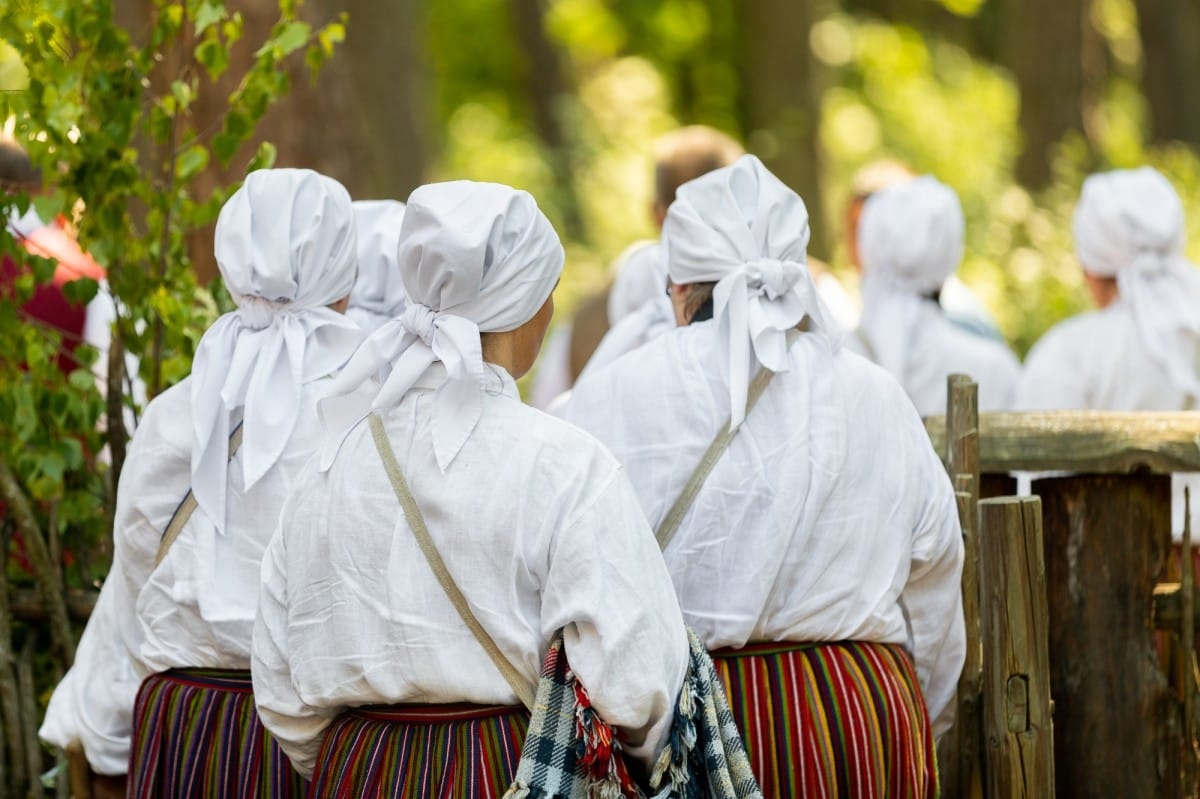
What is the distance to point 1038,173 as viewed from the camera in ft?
44.4

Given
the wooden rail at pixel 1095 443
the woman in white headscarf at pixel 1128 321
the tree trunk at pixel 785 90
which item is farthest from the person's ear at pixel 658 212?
the tree trunk at pixel 785 90

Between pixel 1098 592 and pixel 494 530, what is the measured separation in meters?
1.98

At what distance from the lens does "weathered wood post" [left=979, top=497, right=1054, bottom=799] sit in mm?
3734

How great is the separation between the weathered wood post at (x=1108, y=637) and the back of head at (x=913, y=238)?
1425 millimetres

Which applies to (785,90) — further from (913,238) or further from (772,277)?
(772,277)

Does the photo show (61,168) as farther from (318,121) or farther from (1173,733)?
(1173,733)

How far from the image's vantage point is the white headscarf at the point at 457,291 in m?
2.93

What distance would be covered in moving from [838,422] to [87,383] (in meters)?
1.96

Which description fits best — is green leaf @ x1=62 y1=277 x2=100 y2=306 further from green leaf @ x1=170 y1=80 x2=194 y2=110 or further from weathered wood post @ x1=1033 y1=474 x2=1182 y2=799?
weathered wood post @ x1=1033 y1=474 x2=1182 y2=799

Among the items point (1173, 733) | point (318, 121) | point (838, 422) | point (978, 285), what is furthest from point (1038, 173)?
point (838, 422)

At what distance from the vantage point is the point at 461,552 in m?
2.88

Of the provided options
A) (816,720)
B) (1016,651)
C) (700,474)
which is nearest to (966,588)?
(1016,651)

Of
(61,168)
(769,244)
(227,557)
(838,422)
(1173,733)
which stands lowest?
(1173,733)

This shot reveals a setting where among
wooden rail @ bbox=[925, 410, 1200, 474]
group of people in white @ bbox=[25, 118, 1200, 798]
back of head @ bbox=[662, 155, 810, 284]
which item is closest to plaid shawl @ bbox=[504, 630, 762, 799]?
group of people in white @ bbox=[25, 118, 1200, 798]
